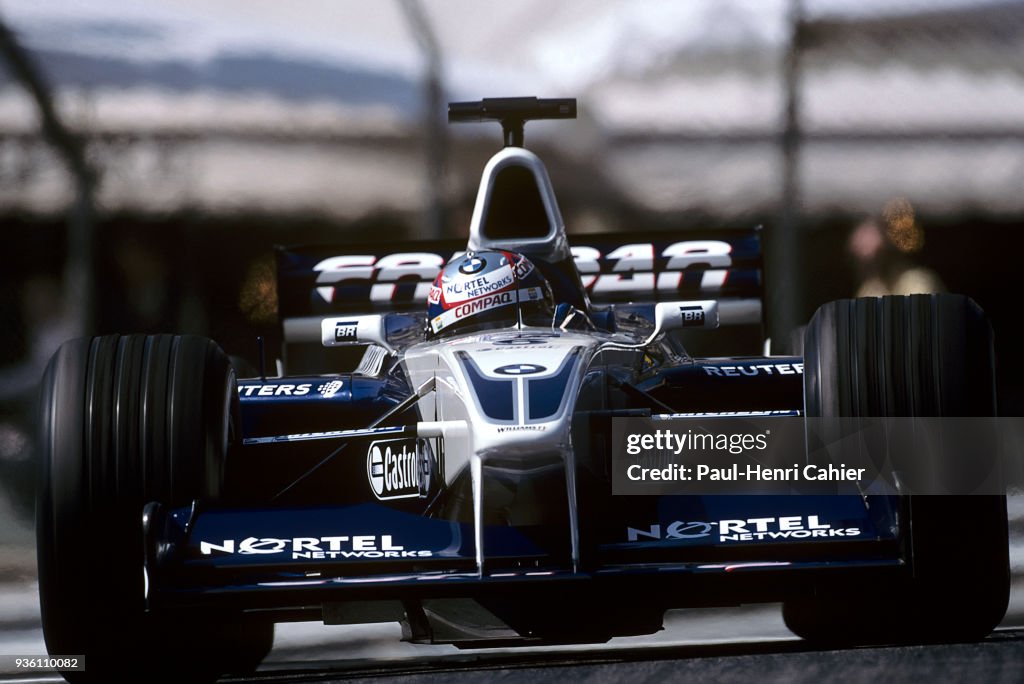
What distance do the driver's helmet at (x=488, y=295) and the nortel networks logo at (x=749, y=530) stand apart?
132cm

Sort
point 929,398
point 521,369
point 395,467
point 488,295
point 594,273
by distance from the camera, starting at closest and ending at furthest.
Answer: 1. point 929,398
2. point 521,369
3. point 395,467
4. point 488,295
5. point 594,273

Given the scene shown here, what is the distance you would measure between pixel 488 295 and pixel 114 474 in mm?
1548

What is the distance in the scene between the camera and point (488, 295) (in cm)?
518

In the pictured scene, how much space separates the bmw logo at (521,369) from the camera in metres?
4.20

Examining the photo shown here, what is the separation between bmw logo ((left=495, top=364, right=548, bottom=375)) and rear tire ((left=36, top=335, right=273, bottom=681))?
74 cm

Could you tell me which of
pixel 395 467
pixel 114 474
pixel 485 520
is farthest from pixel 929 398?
pixel 114 474

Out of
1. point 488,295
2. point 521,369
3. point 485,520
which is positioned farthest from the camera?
point 488,295

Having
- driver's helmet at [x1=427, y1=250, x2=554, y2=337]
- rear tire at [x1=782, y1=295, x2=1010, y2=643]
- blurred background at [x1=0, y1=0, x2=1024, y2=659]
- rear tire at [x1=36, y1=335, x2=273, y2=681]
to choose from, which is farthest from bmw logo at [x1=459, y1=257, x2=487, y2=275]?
blurred background at [x1=0, y1=0, x2=1024, y2=659]

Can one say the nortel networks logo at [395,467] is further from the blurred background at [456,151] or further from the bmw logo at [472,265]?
the blurred background at [456,151]

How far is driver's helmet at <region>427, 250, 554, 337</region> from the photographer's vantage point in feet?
17.0

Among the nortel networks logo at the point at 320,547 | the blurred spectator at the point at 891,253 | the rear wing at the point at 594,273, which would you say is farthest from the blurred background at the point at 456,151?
the nortel networks logo at the point at 320,547

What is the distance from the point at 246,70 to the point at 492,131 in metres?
1.66

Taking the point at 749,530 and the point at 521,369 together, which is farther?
the point at 521,369

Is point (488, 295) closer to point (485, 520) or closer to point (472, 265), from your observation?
point (472, 265)
